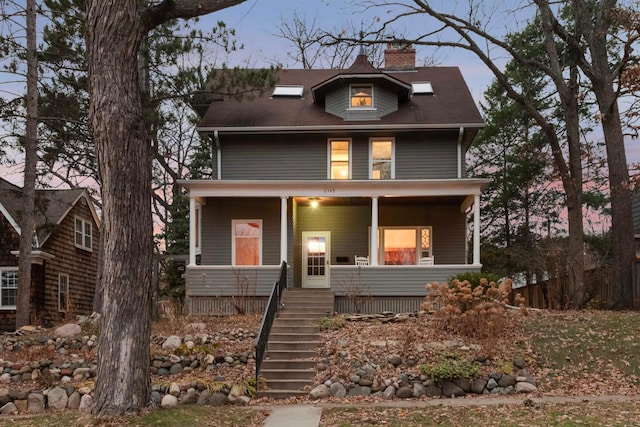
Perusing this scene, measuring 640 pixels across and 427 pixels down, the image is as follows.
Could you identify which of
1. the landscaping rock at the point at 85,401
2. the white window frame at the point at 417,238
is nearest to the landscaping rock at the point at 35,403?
the landscaping rock at the point at 85,401

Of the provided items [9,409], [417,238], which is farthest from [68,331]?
[417,238]

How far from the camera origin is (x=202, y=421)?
27.2 feet

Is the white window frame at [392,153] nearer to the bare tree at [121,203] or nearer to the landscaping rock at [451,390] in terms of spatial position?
the landscaping rock at [451,390]

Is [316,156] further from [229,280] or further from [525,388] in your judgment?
[525,388]

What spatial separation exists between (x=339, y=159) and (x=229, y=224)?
400 cm

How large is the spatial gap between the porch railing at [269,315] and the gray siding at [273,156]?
3688mm

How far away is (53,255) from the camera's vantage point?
22.7 metres

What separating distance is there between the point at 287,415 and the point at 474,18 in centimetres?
1344

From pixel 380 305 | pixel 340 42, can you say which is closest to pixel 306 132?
pixel 340 42

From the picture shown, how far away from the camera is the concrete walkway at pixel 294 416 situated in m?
8.35

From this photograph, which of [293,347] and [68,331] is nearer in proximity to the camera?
[293,347]

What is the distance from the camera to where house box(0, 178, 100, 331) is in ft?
70.7

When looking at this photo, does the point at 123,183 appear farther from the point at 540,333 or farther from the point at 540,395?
the point at 540,333

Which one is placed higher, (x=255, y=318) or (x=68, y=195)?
(x=68, y=195)
